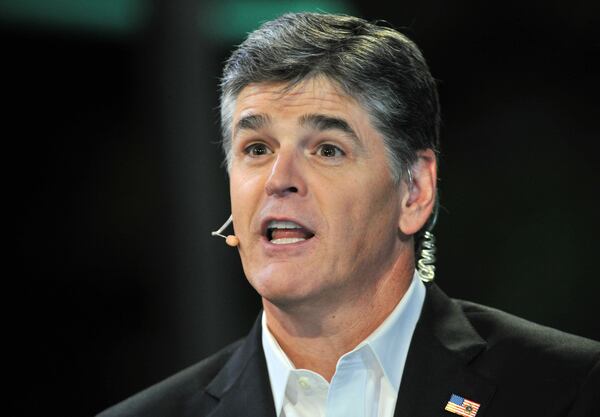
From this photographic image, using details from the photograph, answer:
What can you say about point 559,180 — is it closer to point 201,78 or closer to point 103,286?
point 201,78

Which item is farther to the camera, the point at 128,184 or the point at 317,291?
the point at 128,184

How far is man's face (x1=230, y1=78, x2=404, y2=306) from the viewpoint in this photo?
8.54 ft

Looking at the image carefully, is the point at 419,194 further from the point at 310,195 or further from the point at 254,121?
the point at 254,121

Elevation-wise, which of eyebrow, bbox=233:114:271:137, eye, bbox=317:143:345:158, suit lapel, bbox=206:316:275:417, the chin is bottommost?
suit lapel, bbox=206:316:275:417

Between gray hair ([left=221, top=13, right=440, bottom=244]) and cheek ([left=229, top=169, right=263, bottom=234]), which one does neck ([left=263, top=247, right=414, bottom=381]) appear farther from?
gray hair ([left=221, top=13, right=440, bottom=244])

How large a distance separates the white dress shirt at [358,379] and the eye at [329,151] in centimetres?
47

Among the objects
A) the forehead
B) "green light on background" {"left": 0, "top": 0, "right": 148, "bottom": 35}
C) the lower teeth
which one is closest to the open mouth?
the lower teeth

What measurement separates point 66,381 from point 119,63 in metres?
1.40

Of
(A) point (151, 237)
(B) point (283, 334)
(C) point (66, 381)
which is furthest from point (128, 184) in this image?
(B) point (283, 334)

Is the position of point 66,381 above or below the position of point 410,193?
below

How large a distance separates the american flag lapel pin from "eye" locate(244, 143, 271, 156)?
844 millimetres

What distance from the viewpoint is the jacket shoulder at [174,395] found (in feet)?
9.47

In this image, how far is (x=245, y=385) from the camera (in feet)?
9.20

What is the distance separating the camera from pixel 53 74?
4270 millimetres
